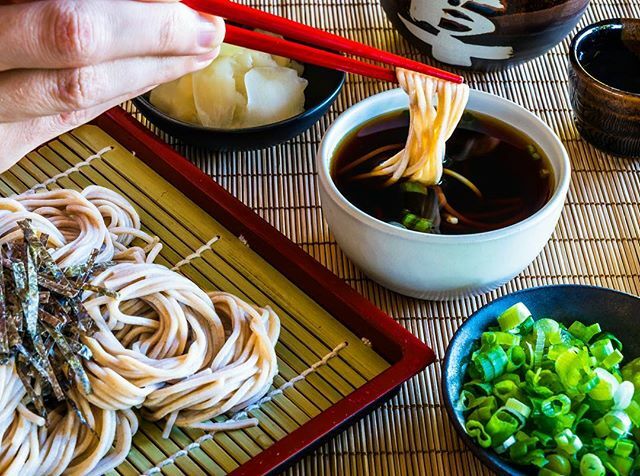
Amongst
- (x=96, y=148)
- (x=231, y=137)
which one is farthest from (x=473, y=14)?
(x=96, y=148)

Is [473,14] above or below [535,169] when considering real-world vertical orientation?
above

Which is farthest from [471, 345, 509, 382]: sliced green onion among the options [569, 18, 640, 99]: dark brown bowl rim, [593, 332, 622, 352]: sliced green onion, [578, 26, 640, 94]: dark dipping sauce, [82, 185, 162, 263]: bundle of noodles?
[578, 26, 640, 94]: dark dipping sauce

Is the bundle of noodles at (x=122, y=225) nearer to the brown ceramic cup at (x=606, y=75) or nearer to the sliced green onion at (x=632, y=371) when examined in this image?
the sliced green onion at (x=632, y=371)

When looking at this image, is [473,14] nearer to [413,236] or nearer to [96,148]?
[413,236]

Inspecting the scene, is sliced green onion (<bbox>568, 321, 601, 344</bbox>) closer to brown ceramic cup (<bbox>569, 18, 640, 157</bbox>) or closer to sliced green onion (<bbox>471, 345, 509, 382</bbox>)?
sliced green onion (<bbox>471, 345, 509, 382</bbox>)

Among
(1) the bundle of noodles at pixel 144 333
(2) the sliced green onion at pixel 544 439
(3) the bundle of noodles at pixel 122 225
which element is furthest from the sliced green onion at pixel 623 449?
(3) the bundle of noodles at pixel 122 225

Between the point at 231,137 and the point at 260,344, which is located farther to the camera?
the point at 231,137

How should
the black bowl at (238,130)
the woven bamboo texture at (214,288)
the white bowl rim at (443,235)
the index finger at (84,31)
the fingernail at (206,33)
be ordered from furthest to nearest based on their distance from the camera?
the black bowl at (238,130) → the white bowl rim at (443,235) → the woven bamboo texture at (214,288) → the fingernail at (206,33) → the index finger at (84,31)

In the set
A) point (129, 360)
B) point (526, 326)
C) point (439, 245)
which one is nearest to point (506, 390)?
point (526, 326)
